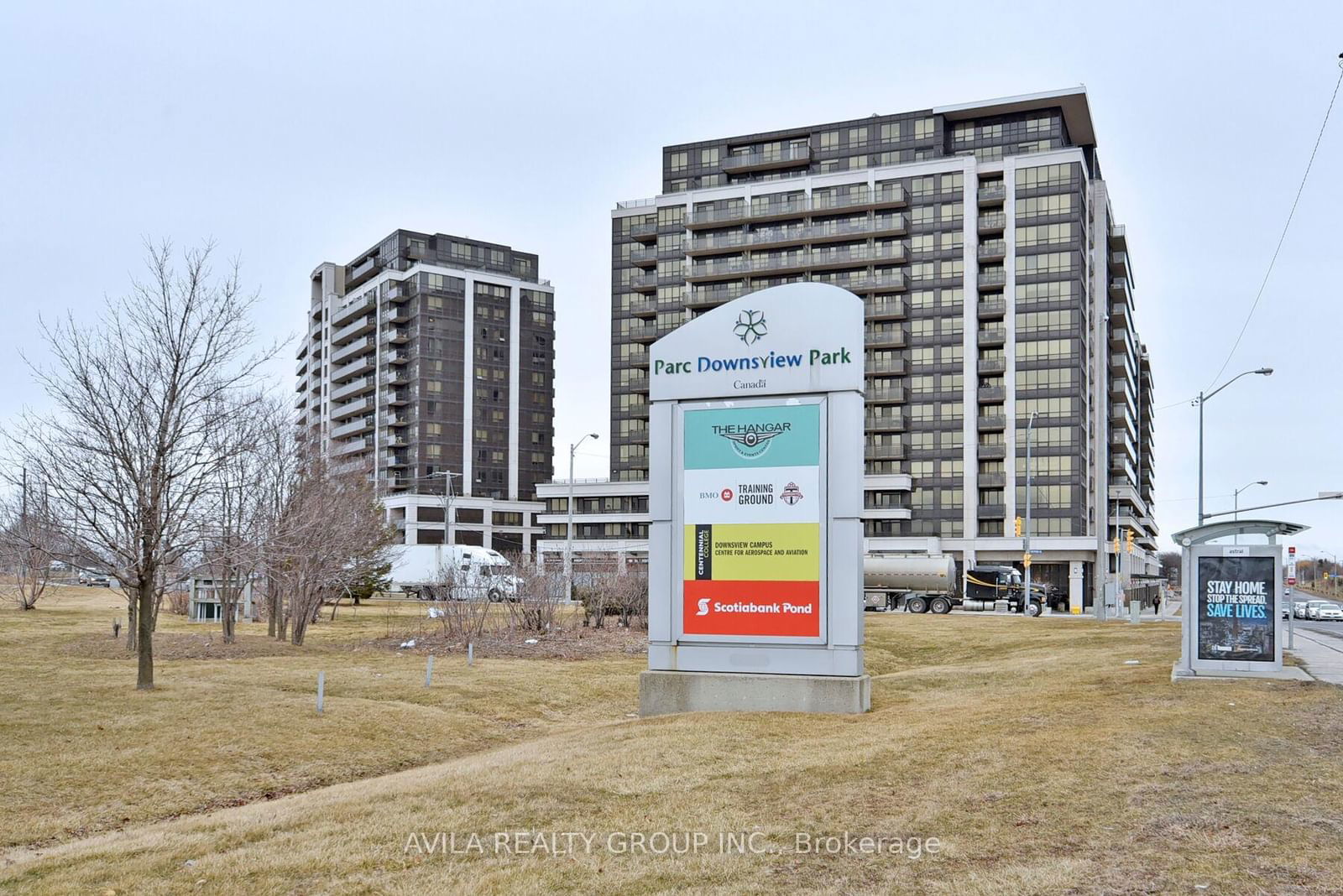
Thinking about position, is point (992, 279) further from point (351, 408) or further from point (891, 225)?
point (351, 408)

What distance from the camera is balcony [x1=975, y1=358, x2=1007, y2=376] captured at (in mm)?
88812

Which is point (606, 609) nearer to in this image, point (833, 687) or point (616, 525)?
point (833, 687)

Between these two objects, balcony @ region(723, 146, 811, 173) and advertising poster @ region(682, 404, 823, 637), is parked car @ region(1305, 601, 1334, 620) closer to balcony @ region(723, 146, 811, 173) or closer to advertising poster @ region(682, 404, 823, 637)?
balcony @ region(723, 146, 811, 173)

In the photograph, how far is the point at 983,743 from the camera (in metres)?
11.7

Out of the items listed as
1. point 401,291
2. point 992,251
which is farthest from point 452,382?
point 992,251

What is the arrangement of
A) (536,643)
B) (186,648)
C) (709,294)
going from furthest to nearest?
(709,294) → (536,643) → (186,648)

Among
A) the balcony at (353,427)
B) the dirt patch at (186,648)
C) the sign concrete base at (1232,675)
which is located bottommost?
the dirt patch at (186,648)

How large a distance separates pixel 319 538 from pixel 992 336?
69.3 meters

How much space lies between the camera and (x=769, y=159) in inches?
3967

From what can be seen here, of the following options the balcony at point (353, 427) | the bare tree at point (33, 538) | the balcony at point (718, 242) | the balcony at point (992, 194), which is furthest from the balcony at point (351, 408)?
the bare tree at point (33, 538)

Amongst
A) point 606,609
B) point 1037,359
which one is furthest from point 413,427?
point 606,609

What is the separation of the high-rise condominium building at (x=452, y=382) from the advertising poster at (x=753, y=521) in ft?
323

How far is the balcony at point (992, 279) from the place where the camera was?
89188mm

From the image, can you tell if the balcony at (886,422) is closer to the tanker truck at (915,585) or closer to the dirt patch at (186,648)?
the tanker truck at (915,585)
